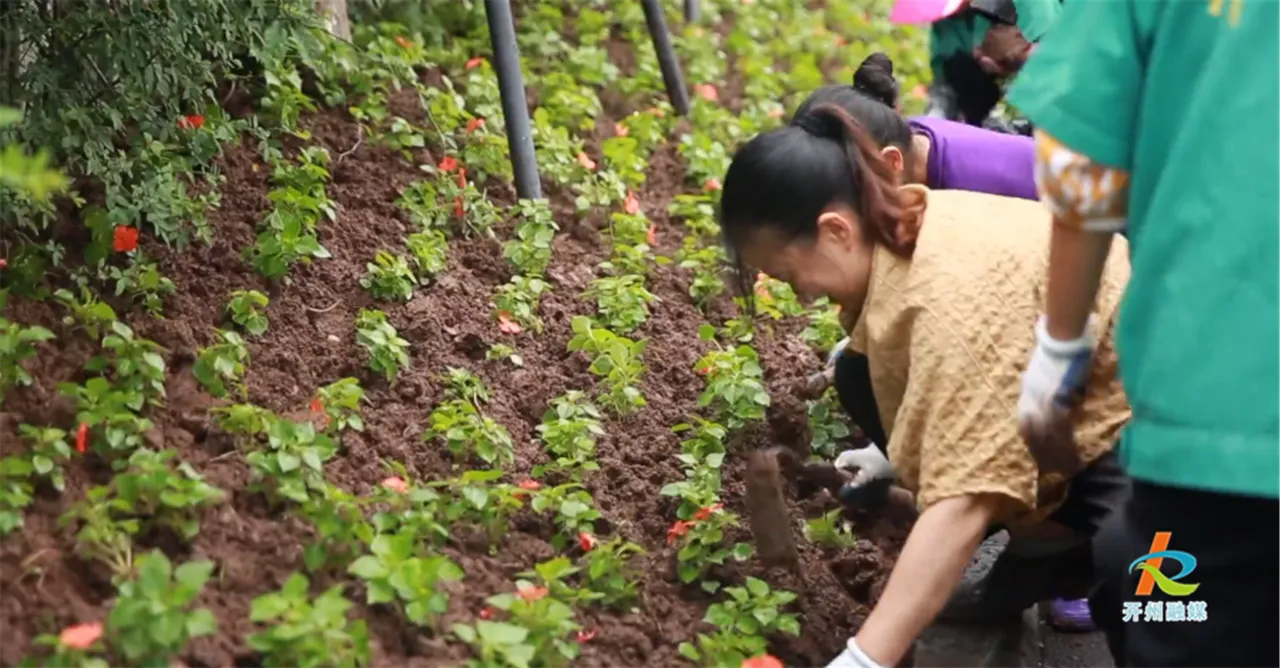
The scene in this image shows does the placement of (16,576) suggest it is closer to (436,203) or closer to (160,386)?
(160,386)

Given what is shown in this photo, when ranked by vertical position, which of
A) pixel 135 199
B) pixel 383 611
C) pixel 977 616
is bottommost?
pixel 977 616

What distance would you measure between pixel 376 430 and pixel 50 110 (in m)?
0.96

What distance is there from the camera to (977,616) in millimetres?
2979

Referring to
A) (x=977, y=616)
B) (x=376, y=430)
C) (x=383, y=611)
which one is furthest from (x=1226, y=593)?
(x=376, y=430)

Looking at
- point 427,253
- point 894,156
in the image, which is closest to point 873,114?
point 894,156

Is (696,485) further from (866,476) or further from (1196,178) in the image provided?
(1196,178)

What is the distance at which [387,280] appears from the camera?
350cm

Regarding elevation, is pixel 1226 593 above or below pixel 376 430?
above

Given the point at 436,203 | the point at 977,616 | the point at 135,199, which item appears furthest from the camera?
the point at 436,203

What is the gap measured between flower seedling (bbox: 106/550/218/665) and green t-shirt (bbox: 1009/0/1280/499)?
1.39 metres

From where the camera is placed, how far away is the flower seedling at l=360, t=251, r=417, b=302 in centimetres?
350

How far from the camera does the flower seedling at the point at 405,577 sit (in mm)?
2344

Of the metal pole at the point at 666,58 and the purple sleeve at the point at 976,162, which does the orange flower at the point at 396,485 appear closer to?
the purple sleeve at the point at 976,162

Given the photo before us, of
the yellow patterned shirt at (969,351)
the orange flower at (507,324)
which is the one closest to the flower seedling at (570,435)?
the orange flower at (507,324)
